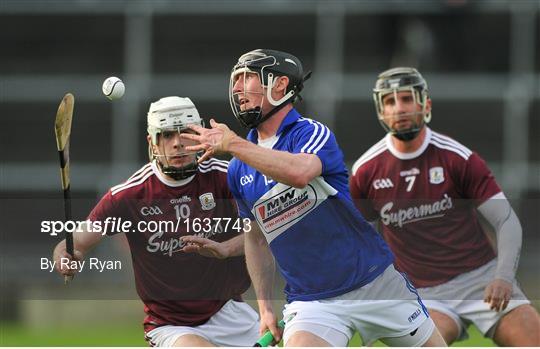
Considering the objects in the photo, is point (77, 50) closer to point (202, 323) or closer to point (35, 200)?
point (35, 200)

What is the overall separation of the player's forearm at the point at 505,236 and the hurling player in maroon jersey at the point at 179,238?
1.35m

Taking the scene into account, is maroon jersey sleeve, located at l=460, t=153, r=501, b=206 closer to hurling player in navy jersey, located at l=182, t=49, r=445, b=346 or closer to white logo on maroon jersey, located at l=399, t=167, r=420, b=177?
white logo on maroon jersey, located at l=399, t=167, r=420, b=177

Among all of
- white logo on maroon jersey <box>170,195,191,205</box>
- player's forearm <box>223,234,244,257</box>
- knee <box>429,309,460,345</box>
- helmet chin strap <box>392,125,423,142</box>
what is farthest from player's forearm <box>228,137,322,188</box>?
knee <box>429,309,460,345</box>

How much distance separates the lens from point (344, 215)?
5.39 meters

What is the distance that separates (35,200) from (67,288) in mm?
1676

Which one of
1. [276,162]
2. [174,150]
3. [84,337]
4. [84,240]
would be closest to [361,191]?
[174,150]

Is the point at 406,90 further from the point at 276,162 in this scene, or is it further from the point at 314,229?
the point at 276,162

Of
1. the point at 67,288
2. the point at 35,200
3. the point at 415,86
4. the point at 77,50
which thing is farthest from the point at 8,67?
the point at 415,86

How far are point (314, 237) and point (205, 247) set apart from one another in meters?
0.82

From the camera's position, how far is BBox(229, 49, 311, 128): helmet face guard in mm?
5410

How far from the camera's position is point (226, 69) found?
524 inches

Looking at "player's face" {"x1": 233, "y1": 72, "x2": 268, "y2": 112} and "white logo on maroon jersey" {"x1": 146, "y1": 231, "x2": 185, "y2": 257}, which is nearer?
"player's face" {"x1": 233, "y1": 72, "x2": 268, "y2": 112}

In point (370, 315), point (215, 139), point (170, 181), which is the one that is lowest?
point (370, 315)

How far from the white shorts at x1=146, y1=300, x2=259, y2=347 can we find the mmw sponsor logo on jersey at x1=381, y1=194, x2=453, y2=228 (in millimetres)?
942
